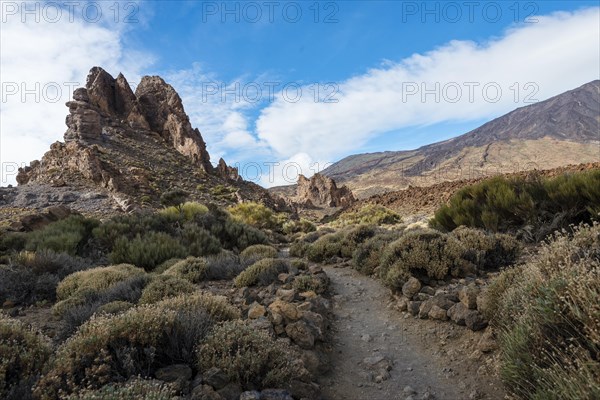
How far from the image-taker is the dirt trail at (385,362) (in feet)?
14.5

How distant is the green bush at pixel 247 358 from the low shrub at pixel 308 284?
139 inches

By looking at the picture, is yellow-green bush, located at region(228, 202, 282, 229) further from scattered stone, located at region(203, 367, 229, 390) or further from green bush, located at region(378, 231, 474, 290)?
scattered stone, located at region(203, 367, 229, 390)

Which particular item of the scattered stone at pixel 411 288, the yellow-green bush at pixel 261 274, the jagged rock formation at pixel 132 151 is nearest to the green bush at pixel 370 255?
the yellow-green bush at pixel 261 274

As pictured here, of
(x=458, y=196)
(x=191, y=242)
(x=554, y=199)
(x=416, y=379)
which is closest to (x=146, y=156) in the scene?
(x=191, y=242)

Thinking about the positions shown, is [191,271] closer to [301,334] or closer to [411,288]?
[301,334]

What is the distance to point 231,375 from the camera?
3762 millimetres

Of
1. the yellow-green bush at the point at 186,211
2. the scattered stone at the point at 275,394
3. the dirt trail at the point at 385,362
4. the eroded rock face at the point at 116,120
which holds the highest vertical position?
the eroded rock face at the point at 116,120

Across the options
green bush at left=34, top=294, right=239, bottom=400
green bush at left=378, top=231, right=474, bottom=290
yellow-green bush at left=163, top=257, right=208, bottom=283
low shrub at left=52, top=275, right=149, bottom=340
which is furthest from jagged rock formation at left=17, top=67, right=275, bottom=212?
green bush at left=34, top=294, right=239, bottom=400

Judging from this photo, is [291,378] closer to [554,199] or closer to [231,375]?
[231,375]

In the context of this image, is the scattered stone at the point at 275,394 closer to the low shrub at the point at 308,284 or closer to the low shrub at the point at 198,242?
the low shrub at the point at 308,284

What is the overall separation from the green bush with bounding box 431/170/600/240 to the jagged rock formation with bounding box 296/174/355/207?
3881 centimetres

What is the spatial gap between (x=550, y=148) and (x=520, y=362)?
143030 millimetres

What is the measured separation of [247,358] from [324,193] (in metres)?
52.4

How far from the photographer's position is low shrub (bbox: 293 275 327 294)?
26.1 feet
